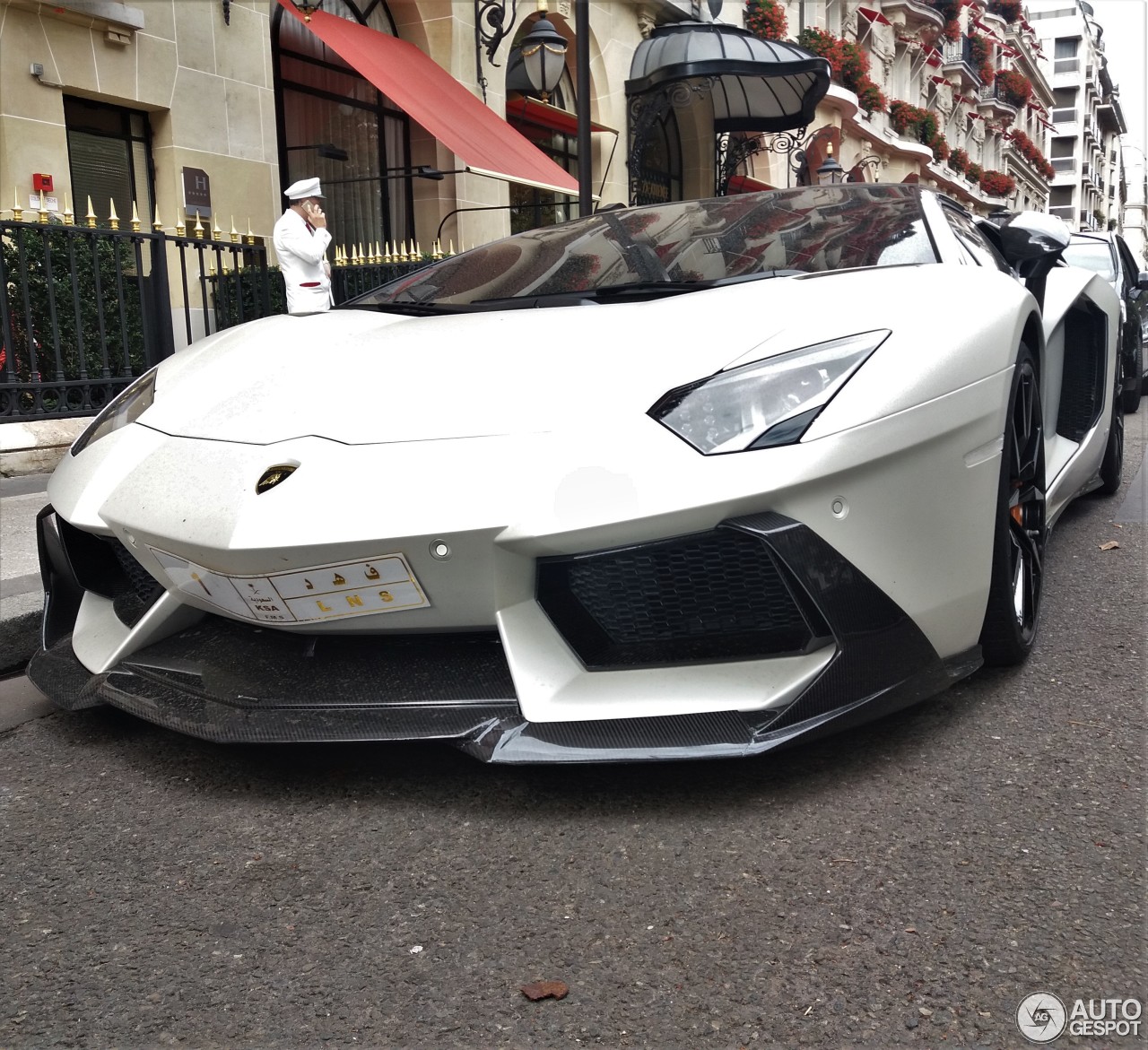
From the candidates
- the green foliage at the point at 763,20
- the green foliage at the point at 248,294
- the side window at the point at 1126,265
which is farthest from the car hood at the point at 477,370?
the green foliage at the point at 763,20

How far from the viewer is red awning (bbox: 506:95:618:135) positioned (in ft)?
45.9

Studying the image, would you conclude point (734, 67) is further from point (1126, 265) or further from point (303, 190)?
point (303, 190)

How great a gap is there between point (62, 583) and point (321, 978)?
144 centimetres

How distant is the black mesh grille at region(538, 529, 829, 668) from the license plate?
0.82 feet

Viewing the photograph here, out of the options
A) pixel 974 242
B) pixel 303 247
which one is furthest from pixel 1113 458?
pixel 303 247

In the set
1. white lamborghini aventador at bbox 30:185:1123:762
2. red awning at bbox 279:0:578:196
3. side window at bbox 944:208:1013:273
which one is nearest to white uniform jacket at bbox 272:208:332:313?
red awning at bbox 279:0:578:196

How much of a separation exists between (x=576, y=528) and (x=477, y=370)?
0.50 m

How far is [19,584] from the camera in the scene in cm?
329

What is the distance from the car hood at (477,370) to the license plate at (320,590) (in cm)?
25

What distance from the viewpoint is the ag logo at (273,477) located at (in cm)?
204

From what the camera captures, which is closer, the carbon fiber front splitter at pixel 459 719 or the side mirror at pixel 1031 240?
the carbon fiber front splitter at pixel 459 719

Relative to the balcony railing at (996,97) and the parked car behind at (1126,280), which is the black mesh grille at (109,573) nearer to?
the parked car behind at (1126,280)

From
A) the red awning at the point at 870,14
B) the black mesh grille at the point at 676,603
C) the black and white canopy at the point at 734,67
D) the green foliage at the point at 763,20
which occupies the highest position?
the red awning at the point at 870,14

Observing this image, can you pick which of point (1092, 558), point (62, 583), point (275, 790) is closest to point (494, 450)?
point (275, 790)
